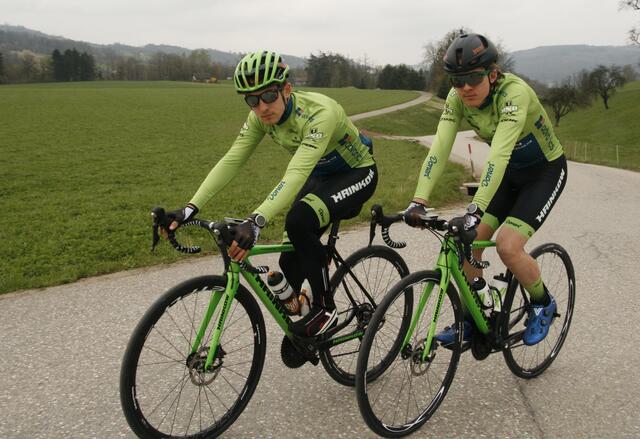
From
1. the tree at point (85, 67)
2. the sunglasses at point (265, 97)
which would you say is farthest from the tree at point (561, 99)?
the tree at point (85, 67)

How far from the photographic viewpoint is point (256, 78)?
3086mm

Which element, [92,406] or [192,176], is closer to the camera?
[92,406]

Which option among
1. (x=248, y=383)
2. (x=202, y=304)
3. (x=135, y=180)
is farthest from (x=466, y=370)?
(x=135, y=180)

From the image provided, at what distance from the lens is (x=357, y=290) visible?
378cm

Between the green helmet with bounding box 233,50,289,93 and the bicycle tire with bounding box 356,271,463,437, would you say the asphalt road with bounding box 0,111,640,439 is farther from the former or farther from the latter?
the green helmet with bounding box 233,50,289,93

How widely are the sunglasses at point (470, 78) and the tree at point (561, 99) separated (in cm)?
7168

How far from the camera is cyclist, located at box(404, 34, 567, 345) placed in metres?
3.18

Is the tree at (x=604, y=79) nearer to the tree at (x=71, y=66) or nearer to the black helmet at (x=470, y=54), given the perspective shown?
the black helmet at (x=470, y=54)

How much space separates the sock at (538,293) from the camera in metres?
3.60

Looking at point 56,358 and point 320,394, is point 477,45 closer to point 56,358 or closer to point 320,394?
point 320,394

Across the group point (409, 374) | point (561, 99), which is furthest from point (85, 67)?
point (409, 374)

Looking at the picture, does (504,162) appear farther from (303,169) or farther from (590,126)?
(590,126)

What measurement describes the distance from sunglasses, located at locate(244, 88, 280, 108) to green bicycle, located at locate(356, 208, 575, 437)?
1010 mm

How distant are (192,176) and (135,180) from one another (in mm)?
1870
